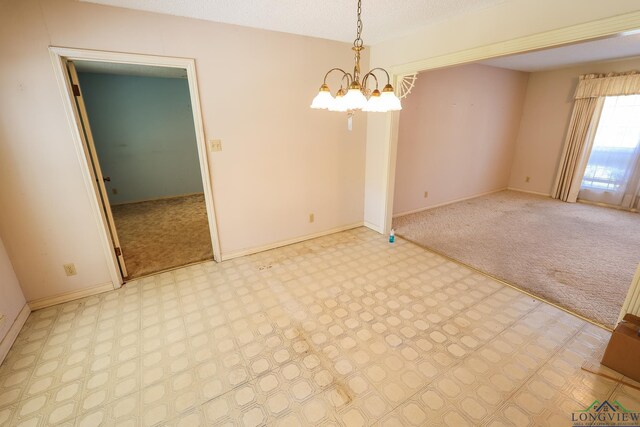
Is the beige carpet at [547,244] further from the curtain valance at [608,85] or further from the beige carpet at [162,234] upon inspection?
the beige carpet at [162,234]

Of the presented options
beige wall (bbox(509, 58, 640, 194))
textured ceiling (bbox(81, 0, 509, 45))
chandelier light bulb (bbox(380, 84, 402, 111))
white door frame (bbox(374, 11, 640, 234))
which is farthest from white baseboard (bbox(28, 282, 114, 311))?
beige wall (bbox(509, 58, 640, 194))

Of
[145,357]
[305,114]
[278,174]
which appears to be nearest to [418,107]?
[305,114]

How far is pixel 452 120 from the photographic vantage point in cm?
470

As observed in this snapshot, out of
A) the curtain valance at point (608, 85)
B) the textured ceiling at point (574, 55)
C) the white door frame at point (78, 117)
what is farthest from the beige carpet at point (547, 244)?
the white door frame at point (78, 117)

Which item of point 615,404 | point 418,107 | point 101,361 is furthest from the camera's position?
point 418,107

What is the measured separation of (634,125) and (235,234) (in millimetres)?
6443

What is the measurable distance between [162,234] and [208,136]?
1934mm

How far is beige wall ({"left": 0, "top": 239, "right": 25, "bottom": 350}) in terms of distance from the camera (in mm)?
2006

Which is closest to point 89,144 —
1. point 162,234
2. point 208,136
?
point 208,136

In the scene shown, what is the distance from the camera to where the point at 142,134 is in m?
5.23

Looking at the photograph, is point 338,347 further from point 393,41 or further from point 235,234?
point 393,41

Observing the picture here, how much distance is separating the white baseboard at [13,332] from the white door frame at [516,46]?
3.78 meters

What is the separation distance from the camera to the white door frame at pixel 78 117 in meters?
2.13

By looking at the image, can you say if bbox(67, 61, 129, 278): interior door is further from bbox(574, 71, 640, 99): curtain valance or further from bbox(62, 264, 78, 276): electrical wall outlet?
bbox(574, 71, 640, 99): curtain valance
